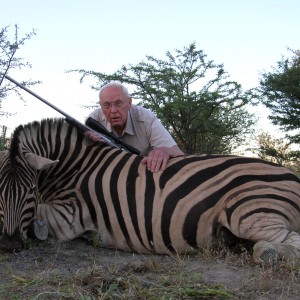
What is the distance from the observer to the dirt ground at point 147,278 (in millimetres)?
1803

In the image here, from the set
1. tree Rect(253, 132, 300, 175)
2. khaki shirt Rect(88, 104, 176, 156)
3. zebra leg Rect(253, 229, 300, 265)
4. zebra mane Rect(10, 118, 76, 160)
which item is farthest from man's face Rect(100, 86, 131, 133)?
tree Rect(253, 132, 300, 175)

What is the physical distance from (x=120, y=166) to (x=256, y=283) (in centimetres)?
152

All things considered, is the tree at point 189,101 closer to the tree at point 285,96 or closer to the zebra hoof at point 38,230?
the tree at point 285,96

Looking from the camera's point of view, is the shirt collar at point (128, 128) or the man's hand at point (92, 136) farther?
the shirt collar at point (128, 128)


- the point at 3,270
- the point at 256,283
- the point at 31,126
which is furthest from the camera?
the point at 31,126

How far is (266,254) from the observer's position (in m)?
2.42

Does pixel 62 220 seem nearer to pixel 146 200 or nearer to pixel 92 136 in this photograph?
pixel 146 200

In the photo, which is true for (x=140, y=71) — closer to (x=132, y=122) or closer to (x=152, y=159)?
(x=132, y=122)

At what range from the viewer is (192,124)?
14.0m

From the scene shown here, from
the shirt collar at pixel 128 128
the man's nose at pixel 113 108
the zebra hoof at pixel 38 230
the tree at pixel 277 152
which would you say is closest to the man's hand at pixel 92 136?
the man's nose at pixel 113 108

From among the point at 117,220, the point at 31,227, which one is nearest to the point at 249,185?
the point at 117,220

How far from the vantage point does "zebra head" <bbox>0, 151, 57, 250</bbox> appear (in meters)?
2.77

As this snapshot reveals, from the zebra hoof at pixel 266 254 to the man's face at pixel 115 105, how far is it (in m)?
1.87

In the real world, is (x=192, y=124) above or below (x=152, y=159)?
above
